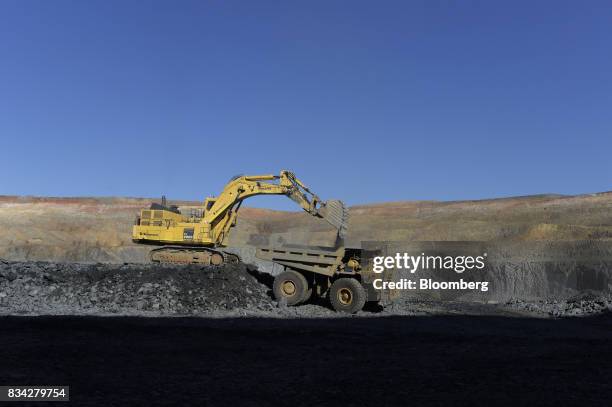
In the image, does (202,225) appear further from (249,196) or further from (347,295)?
(347,295)

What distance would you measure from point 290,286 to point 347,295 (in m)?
1.77

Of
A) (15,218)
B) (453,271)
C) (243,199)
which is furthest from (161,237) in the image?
(15,218)

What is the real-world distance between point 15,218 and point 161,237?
3351cm

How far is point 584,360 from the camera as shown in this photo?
997cm

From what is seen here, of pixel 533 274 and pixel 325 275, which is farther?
pixel 533 274

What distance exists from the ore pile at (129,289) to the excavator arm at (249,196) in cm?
355

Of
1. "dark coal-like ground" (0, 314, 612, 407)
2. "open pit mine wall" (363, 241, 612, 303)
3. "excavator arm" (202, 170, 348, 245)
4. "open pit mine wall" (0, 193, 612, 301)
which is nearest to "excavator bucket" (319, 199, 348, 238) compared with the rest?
"excavator arm" (202, 170, 348, 245)

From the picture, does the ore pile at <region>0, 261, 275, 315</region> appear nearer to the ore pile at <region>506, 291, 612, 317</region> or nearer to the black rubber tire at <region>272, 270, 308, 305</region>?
the black rubber tire at <region>272, 270, 308, 305</region>

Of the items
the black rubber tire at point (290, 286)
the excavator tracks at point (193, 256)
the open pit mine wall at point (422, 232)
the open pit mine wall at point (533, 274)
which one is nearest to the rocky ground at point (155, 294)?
the black rubber tire at point (290, 286)

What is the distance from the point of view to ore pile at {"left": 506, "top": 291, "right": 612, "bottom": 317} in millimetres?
18344

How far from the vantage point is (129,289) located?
16.4m

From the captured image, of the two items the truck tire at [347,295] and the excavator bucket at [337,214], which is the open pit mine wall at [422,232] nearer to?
the excavator bucket at [337,214]

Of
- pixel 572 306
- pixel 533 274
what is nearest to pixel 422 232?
pixel 533 274

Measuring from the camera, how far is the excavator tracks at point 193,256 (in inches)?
826
